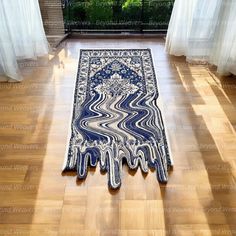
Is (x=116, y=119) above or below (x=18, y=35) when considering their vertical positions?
below

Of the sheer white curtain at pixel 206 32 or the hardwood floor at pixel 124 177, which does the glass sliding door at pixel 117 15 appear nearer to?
the sheer white curtain at pixel 206 32

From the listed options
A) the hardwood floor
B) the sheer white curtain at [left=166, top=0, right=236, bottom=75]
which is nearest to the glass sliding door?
the sheer white curtain at [left=166, top=0, right=236, bottom=75]

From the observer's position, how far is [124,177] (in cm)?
168

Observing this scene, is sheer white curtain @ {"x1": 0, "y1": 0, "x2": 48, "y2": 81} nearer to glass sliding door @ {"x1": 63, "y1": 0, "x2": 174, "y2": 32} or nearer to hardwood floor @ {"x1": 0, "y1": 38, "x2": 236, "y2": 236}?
hardwood floor @ {"x1": 0, "y1": 38, "x2": 236, "y2": 236}

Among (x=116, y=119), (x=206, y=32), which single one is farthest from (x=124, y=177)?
(x=206, y=32)

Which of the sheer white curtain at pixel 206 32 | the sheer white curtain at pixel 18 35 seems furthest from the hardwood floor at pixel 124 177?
the sheer white curtain at pixel 206 32

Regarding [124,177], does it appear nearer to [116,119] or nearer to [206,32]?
[116,119]

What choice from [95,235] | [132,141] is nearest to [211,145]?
[132,141]

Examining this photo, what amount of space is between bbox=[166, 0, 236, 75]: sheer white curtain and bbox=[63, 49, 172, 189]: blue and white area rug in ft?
1.35

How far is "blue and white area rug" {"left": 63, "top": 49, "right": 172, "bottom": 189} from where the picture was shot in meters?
1.76

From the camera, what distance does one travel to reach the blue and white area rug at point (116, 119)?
176 centimetres

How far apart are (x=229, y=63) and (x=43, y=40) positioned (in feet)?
6.46

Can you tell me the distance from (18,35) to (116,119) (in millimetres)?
1453

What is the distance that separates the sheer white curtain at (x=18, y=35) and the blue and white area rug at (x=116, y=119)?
1.72ft
